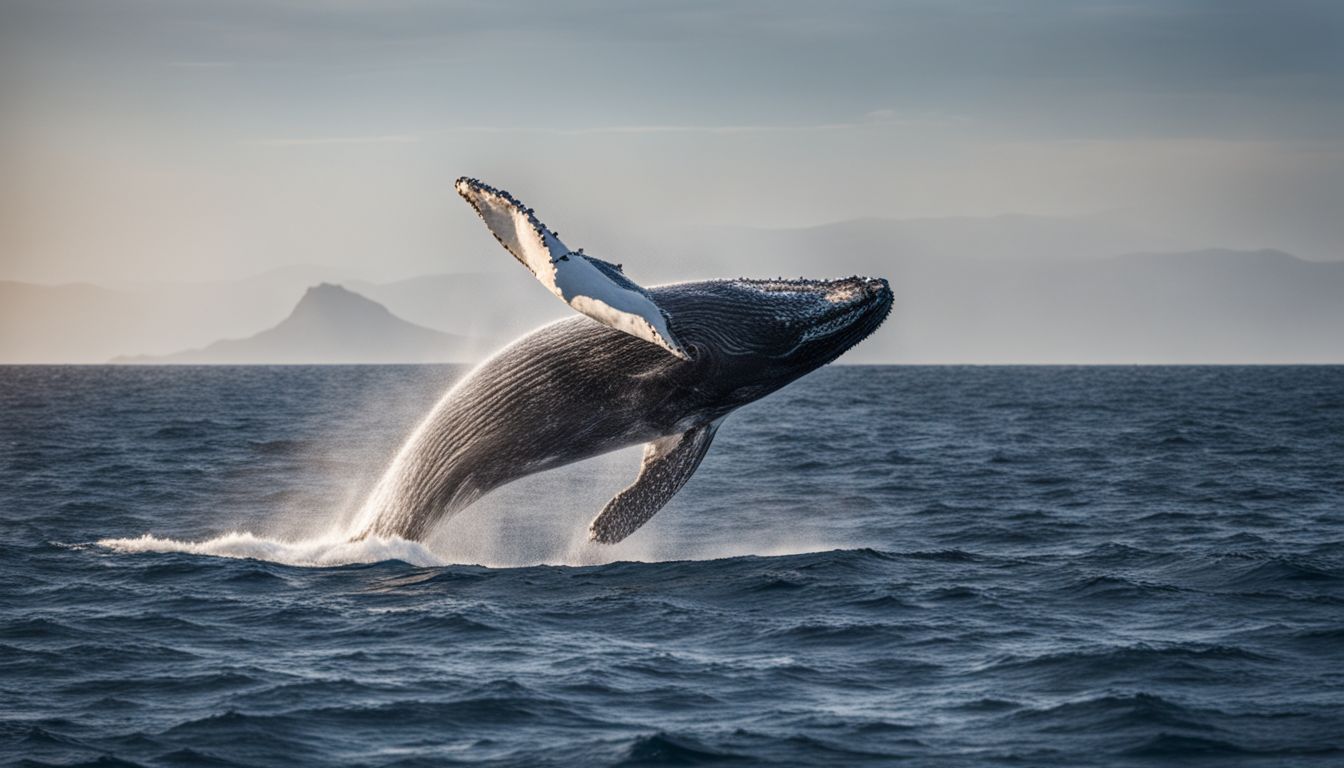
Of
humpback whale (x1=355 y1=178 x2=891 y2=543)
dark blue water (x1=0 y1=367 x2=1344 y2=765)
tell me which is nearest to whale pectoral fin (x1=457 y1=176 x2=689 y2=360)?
humpback whale (x1=355 y1=178 x2=891 y2=543)

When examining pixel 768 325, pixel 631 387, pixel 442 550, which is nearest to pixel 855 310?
pixel 768 325

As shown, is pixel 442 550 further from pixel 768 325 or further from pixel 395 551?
pixel 768 325

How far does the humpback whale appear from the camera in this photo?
12.1m

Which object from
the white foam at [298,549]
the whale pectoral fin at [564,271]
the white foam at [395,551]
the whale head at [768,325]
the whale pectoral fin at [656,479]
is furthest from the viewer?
the white foam at [395,551]

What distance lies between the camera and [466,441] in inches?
515

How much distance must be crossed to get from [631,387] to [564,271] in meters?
2.56

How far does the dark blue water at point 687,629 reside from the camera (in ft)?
30.6

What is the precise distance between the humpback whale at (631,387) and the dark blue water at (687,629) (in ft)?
3.71

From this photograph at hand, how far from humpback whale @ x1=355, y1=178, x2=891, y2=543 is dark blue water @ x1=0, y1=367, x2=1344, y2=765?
3.71ft

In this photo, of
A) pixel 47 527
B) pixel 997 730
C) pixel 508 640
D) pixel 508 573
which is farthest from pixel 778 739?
pixel 47 527

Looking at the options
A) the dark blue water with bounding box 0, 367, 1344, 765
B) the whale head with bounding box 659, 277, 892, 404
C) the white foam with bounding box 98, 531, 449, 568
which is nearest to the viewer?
the dark blue water with bounding box 0, 367, 1344, 765

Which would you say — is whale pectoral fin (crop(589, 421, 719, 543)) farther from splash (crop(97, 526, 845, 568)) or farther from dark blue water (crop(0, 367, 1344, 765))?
splash (crop(97, 526, 845, 568))

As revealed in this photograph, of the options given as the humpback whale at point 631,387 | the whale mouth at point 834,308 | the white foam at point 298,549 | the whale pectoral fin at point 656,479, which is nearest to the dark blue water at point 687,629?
the white foam at point 298,549

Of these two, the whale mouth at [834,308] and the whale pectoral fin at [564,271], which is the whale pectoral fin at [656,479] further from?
the whale pectoral fin at [564,271]
